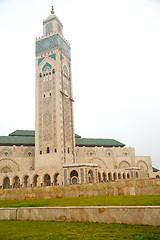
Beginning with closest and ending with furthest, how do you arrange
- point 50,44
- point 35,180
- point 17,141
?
point 35,180, point 50,44, point 17,141

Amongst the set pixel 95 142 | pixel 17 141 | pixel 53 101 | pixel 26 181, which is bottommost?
pixel 26 181

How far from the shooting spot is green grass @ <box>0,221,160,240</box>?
3.93 metres

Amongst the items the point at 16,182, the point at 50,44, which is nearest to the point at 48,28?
the point at 50,44

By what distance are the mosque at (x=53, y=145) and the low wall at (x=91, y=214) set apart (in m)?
30.8

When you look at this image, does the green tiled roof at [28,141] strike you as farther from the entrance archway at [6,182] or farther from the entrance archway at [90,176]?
the entrance archway at [90,176]

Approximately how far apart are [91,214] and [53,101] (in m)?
38.0

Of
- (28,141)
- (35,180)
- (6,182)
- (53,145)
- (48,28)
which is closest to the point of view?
(35,180)

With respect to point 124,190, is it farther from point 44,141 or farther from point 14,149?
point 14,149

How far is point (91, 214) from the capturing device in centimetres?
537

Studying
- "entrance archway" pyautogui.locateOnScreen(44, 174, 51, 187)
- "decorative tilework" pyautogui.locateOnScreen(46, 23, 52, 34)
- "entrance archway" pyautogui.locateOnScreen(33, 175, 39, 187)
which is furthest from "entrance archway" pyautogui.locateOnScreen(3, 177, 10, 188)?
"decorative tilework" pyautogui.locateOnScreen(46, 23, 52, 34)

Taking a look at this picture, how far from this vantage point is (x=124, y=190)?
11406mm

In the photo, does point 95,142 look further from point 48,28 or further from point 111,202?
point 111,202

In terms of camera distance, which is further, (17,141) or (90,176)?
(17,141)

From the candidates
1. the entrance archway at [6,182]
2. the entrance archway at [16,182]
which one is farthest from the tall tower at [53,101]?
the entrance archway at [6,182]
